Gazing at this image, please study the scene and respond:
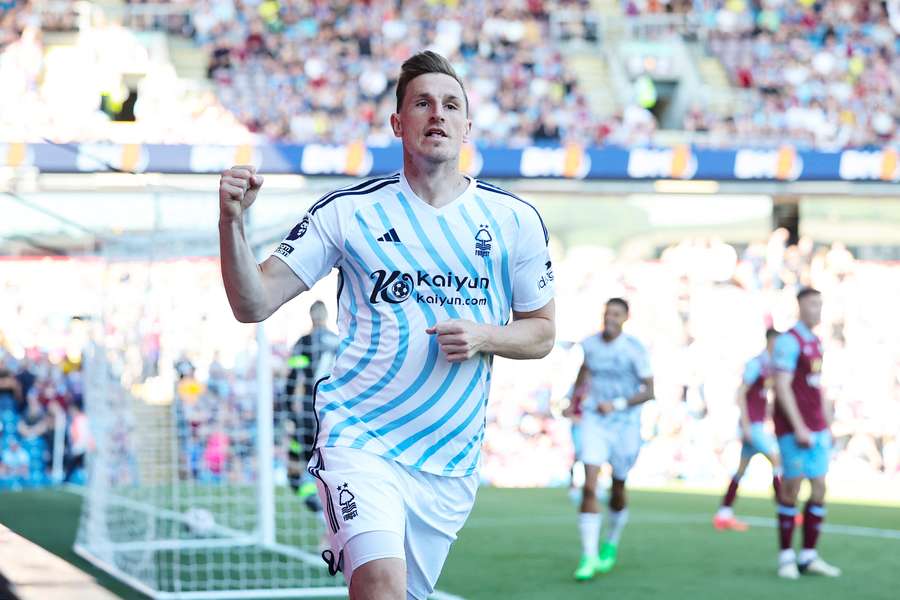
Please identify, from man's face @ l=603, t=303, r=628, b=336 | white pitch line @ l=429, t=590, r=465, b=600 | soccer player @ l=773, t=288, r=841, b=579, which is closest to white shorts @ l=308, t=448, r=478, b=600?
white pitch line @ l=429, t=590, r=465, b=600

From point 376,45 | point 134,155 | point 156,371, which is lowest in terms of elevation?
point 156,371

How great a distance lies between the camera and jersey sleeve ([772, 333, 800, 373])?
10.4m

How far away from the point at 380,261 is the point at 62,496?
15557mm

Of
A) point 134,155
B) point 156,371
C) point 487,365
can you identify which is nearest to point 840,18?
point 134,155

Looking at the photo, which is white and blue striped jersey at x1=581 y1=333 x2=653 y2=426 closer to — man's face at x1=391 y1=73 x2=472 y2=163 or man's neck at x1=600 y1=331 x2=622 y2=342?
man's neck at x1=600 y1=331 x2=622 y2=342

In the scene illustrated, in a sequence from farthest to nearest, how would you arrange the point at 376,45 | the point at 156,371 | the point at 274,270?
the point at 376,45 < the point at 156,371 < the point at 274,270

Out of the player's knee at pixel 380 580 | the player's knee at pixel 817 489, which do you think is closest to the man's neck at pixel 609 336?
the player's knee at pixel 817 489

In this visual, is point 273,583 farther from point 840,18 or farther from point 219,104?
point 840,18

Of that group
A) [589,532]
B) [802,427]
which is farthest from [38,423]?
[802,427]

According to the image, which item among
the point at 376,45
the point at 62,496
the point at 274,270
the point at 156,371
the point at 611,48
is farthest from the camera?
the point at 611,48

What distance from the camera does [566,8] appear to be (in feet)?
101

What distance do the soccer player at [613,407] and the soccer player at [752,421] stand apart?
2930mm

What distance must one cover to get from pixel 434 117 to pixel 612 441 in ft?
22.7

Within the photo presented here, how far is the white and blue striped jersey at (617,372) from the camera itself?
1109 cm
